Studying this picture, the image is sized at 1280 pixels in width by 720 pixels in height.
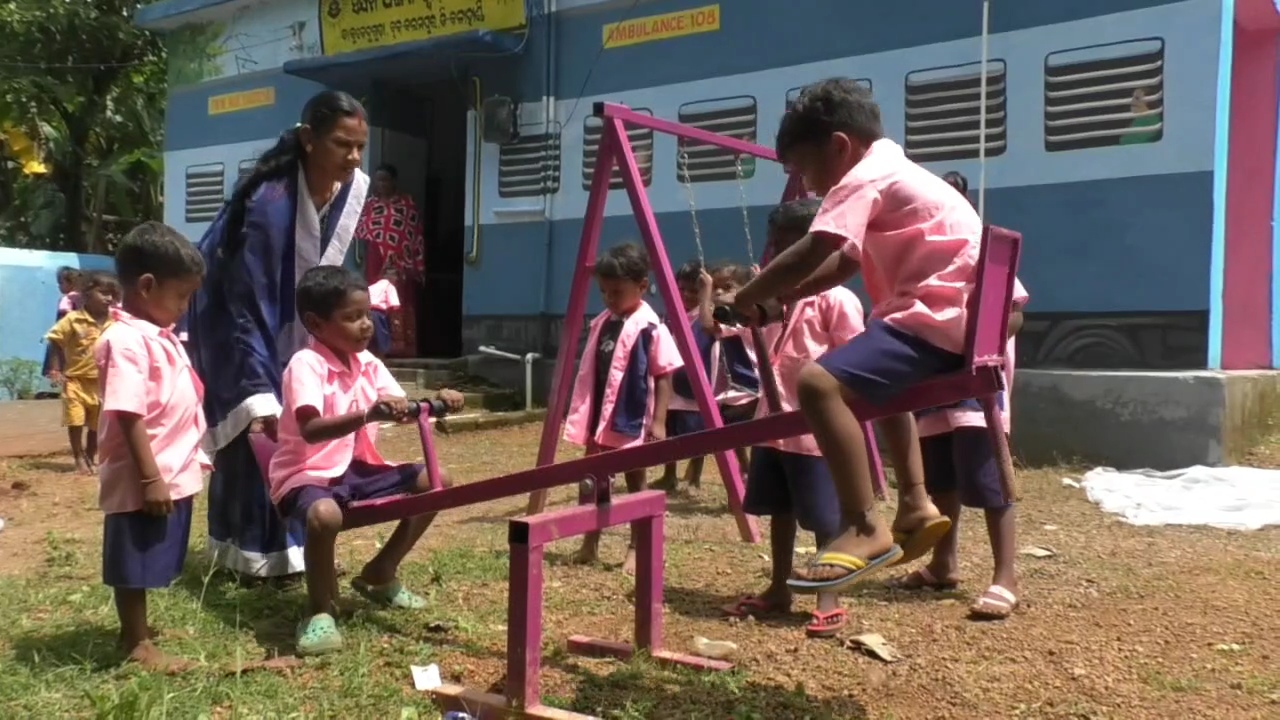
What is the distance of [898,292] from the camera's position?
266 centimetres

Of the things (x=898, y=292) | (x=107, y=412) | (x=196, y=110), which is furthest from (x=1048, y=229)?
(x=196, y=110)

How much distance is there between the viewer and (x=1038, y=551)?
15.0 feet

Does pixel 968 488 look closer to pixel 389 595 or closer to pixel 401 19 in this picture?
pixel 389 595

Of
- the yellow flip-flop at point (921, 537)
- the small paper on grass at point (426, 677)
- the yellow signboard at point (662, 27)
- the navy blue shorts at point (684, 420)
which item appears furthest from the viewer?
the yellow signboard at point (662, 27)

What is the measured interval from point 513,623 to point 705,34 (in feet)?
21.5

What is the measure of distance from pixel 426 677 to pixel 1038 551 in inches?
110

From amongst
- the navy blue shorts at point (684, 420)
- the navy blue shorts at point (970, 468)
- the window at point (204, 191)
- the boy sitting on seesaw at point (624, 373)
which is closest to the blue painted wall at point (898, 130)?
the navy blue shorts at point (684, 420)

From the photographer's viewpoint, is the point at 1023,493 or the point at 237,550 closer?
the point at 237,550

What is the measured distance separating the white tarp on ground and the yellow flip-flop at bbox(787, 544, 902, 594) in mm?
3268

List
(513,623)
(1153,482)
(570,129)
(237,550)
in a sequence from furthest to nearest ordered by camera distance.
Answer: (570,129)
(1153,482)
(237,550)
(513,623)

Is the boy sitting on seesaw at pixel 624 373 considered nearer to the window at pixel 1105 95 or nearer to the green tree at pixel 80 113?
the window at pixel 1105 95

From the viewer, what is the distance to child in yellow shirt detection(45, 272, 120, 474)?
721cm

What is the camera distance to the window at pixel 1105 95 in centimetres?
636

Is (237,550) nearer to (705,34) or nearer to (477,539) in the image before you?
(477,539)
